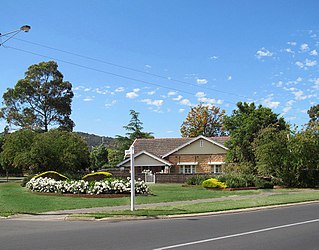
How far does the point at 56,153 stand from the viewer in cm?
3791

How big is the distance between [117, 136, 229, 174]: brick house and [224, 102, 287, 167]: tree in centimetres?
817

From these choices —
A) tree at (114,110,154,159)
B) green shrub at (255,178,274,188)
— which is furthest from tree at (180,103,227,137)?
green shrub at (255,178,274,188)

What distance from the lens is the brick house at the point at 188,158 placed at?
4972 cm

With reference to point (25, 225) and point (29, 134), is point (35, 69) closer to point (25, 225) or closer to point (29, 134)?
point (29, 134)

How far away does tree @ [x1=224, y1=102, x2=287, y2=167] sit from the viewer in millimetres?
→ 39250

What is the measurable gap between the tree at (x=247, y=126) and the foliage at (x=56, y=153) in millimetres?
15298

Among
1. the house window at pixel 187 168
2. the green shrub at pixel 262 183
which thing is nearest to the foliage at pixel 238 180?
the green shrub at pixel 262 183

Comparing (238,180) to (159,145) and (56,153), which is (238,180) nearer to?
(56,153)

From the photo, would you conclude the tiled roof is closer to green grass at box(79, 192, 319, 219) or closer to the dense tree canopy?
the dense tree canopy

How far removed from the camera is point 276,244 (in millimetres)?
9023

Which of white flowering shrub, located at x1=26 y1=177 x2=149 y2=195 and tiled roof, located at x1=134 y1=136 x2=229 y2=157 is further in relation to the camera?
tiled roof, located at x1=134 y1=136 x2=229 y2=157

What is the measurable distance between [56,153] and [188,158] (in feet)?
62.0

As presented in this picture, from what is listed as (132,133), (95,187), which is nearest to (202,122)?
(132,133)

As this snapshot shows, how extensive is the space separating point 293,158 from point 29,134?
24999mm
